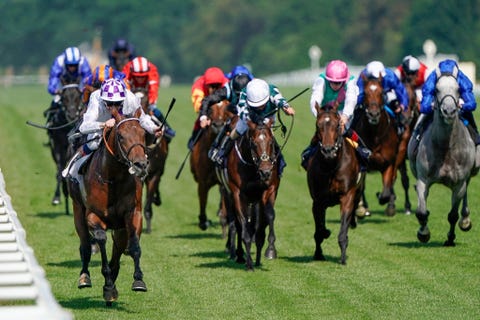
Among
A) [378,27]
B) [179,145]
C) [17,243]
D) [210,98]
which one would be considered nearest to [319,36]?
[378,27]

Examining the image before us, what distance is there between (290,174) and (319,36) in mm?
83060

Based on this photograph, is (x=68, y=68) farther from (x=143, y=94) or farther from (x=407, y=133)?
(x=407, y=133)

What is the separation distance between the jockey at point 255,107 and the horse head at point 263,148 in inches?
5.7

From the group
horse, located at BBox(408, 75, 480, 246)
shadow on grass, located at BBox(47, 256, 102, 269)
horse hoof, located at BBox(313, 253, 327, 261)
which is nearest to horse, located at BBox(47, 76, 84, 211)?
A: shadow on grass, located at BBox(47, 256, 102, 269)

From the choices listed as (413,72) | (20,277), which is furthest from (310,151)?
(20,277)

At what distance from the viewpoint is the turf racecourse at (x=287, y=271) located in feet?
40.5

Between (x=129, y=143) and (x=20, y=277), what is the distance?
4123mm

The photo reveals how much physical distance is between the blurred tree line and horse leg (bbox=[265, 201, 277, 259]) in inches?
2910

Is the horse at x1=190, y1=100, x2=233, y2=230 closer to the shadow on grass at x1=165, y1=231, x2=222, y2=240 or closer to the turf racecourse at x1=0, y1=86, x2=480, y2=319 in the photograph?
the shadow on grass at x1=165, y1=231, x2=222, y2=240

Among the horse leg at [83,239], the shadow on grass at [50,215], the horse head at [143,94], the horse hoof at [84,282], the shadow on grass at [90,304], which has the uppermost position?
the horse head at [143,94]

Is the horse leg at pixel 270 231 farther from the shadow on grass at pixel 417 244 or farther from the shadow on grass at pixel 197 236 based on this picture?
the shadow on grass at pixel 197 236

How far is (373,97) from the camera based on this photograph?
737 inches

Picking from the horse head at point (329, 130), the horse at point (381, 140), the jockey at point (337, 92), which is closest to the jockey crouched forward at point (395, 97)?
the horse at point (381, 140)

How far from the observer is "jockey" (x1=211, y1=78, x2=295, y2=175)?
14.7m
